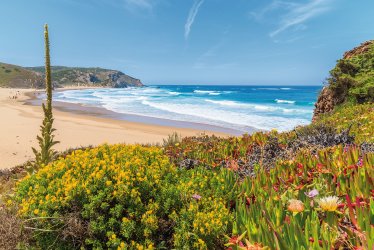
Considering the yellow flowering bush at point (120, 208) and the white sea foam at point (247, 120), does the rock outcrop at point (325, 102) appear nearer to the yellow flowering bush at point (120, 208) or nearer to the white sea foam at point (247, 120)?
the white sea foam at point (247, 120)

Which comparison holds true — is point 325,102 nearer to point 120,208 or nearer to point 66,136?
point 66,136

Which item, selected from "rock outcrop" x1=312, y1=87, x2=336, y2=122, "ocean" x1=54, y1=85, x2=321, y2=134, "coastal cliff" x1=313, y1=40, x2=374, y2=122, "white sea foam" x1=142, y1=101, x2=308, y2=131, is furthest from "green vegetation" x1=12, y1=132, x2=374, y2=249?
"white sea foam" x1=142, y1=101, x2=308, y2=131

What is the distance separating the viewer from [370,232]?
202 centimetres

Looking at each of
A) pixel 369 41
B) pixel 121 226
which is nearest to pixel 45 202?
pixel 121 226

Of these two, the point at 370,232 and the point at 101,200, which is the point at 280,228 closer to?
the point at 370,232

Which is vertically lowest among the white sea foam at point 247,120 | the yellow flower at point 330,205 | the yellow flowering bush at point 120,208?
the white sea foam at point 247,120

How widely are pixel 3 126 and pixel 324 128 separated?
18961 mm

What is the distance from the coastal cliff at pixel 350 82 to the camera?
1250cm

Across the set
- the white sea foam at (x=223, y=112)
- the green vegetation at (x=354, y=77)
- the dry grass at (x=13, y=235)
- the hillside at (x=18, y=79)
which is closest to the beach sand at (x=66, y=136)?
the white sea foam at (x=223, y=112)

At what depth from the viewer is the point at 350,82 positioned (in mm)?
13117

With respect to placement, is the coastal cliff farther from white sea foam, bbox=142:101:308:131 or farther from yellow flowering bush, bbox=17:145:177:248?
yellow flowering bush, bbox=17:145:177:248

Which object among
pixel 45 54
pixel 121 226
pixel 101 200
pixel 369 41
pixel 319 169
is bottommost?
pixel 121 226

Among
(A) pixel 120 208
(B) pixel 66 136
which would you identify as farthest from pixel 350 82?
(B) pixel 66 136

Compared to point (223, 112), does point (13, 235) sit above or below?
above
